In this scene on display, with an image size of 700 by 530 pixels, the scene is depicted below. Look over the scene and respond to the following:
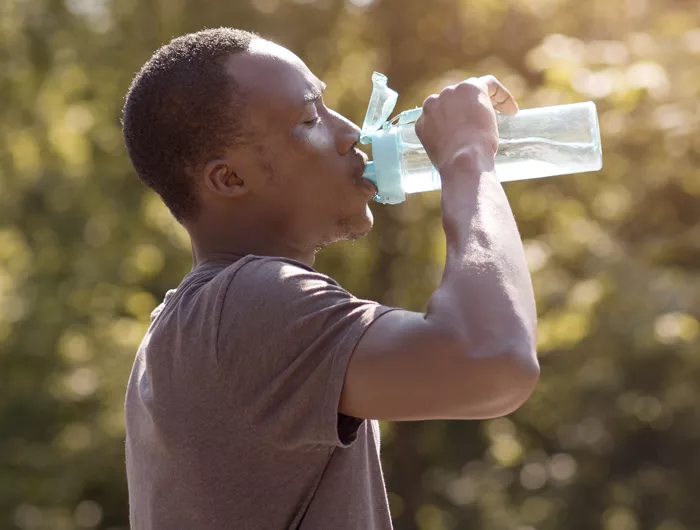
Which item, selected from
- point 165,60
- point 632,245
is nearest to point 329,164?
point 165,60

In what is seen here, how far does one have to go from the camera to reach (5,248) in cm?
735

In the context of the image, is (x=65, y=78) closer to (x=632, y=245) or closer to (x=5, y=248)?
(x=5, y=248)

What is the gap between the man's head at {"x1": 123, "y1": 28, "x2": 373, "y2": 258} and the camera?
190cm

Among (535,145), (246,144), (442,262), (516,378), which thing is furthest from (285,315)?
(442,262)

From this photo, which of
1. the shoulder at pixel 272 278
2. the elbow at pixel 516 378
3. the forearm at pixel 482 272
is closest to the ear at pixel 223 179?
the shoulder at pixel 272 278

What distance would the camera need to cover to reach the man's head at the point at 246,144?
1900 millimetres

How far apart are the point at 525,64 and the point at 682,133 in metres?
1.25

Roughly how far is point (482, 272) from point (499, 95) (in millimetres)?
526

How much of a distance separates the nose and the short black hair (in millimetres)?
190

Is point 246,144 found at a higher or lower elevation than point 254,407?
higher

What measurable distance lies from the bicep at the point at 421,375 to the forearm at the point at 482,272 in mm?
22

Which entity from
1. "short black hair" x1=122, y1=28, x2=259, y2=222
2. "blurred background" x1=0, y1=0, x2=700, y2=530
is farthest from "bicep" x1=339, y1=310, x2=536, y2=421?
"blurred background" x1=0, y1=0, x2=700, y2=530

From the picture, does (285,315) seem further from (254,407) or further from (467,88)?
(467,88)

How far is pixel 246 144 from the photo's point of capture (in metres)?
1.90
